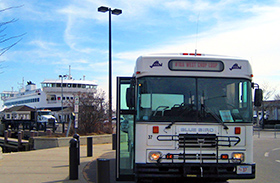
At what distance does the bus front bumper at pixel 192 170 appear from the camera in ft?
22.7

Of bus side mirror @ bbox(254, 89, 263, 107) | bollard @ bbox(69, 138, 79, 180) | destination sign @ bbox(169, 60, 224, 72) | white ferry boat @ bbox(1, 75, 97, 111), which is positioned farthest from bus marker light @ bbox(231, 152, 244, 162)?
white ferry boat @ bbox(1, 75, 97, 111)

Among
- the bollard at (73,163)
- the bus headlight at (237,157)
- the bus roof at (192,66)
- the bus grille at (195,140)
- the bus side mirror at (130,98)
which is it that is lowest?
the bollard at (73,163)

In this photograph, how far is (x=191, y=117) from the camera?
7.12m

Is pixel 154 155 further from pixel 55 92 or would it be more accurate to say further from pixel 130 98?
pixel 55 92

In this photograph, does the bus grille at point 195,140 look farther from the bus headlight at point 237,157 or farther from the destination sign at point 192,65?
the destination sign at point 192,65

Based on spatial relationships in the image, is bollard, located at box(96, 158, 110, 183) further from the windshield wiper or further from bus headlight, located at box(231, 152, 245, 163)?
bus headlight, located at box(231, 152, 245, 163)

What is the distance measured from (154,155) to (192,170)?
0.85m

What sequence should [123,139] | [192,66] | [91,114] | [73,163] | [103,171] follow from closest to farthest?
[192,66]
[103,171]
[123,139]
[73,163]
[91,114]

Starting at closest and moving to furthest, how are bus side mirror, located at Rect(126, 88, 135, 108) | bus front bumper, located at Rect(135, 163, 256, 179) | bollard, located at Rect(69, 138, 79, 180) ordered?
bus front bumper, located at Rect(135, 163, 256, 179), bus side mirror, located at Rect(126, 88, 135, 108), bollard, located at Rect(69, 138, 79, 180)

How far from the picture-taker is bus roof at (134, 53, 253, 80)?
7.28 m

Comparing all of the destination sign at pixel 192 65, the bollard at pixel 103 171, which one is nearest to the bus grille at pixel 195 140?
the destination sign at pixel 192 65

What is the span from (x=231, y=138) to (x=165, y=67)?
2.08 meters

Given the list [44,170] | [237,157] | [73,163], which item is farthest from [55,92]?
[237,157]

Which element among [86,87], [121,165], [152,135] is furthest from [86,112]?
[86,87]
